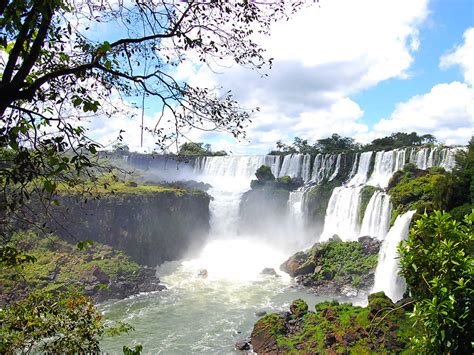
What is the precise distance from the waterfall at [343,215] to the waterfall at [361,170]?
407 centimetres

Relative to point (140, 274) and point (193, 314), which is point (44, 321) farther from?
point (140, 274)

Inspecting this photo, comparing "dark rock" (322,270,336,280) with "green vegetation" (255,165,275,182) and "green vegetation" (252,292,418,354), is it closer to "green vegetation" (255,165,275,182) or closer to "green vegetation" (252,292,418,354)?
"green vegetation" (252,292,418,354)

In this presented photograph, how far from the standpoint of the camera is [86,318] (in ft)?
18.6

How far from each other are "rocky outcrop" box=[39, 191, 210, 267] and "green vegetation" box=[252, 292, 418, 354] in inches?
749

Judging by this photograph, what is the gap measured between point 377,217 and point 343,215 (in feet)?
14.7

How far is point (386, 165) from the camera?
34.9 m

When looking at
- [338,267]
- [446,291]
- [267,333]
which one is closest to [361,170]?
[338,267]

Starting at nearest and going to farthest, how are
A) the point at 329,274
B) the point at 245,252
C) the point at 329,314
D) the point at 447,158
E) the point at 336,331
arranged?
the point at 336,331, the point at 329,314, the point at 329,274, the point at 447,158, the point at 245,252

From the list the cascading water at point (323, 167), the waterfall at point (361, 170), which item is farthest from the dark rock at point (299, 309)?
the cascading water at point (323, 167)

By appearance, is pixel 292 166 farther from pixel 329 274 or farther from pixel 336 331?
pixel 336 331

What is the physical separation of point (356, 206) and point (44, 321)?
2925 cm

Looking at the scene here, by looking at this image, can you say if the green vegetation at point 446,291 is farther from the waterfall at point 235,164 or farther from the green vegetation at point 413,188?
the waterfall at point 235,164

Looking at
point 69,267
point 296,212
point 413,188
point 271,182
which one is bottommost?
point 69,267

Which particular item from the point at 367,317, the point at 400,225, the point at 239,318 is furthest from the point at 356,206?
the point at 367,317
